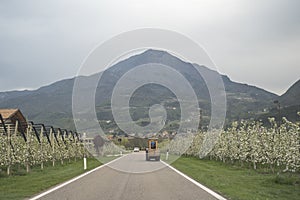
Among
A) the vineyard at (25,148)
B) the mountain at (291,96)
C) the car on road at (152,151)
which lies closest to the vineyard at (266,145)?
the car on road at (152,151)

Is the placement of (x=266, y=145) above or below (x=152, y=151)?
above

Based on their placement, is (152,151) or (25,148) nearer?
(25,148)

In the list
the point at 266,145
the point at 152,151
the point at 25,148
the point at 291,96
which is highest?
the point at 291,96

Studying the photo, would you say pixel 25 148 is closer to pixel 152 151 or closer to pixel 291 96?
pixel 152 151

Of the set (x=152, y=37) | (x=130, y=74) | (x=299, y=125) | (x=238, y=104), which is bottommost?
(x=299, y=125)

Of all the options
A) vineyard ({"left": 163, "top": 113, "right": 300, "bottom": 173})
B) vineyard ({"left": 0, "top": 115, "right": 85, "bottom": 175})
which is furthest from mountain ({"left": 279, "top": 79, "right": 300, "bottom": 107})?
vineyard ({"left": 0, "top": 115, "right": 85, "bottom": 175})

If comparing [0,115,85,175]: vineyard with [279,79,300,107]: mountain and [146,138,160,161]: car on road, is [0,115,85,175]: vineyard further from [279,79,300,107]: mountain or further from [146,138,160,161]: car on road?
[279,79,300,107]: mountain

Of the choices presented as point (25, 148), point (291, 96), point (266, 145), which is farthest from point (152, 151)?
point (291, 96)

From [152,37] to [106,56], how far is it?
295cm

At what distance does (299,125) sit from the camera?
16891 mm

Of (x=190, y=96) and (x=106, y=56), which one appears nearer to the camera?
(x=106, y=56)

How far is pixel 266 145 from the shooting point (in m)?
23.7

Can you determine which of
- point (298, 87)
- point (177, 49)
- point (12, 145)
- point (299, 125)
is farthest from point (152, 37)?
point (298, 87)

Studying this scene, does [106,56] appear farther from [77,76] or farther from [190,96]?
[190,96]
